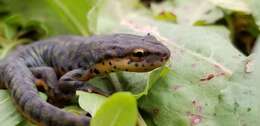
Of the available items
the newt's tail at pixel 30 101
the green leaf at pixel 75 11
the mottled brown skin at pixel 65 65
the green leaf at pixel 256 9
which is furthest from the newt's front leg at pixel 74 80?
the green leaf at pixel 256 9

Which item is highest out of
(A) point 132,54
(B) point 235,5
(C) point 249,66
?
(A) point 132,54

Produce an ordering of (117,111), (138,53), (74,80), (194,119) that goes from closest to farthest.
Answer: (117,111), (194,119), (138,53), (74,80)

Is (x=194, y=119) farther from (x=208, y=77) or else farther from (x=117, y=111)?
(x=117, y=111)

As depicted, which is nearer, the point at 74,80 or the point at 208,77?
the point at 208,77

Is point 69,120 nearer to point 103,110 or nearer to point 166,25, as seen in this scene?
point 103,110

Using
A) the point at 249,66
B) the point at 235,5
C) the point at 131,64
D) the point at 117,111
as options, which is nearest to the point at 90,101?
the point at 131,64

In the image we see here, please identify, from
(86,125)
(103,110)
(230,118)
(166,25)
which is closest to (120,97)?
(103,110)

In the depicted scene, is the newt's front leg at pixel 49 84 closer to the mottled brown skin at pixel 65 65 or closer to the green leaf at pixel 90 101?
the mottled brown skin at pixel 65 65
